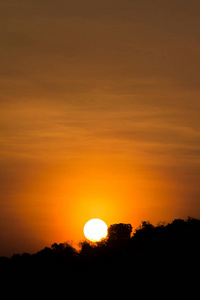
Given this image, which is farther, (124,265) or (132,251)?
(132,251)

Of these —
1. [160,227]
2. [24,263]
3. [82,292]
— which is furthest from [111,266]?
[24,263]

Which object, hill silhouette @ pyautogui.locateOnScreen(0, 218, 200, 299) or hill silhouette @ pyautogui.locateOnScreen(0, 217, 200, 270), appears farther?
hill silhouette @ pyautogui.locateOnScreen(0, 217, 200, 270)

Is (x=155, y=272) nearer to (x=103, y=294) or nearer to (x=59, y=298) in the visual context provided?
(x=103, y=294)

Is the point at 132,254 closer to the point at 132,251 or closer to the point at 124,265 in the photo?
the point at 132,251

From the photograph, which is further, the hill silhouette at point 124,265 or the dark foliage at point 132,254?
the dark foliage at point 132,254

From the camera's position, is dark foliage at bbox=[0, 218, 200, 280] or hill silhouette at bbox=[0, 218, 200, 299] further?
dark foliage at bbox=[0, 218, 200, 280]

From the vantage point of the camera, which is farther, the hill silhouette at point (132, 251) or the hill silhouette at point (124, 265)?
the hill silhouette at point (132, 251)

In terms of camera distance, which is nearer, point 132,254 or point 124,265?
point 124,265

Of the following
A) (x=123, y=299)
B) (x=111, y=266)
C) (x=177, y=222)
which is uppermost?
(x=177, y=222)

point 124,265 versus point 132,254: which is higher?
point 132,254

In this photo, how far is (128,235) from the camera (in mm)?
144125

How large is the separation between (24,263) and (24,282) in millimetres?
14515

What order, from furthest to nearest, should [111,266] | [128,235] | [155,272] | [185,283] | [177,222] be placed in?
[128,235]
[177,222]
[111,266]
[155,272]
[185,283]

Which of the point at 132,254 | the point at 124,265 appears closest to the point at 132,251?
the point at 132,254
